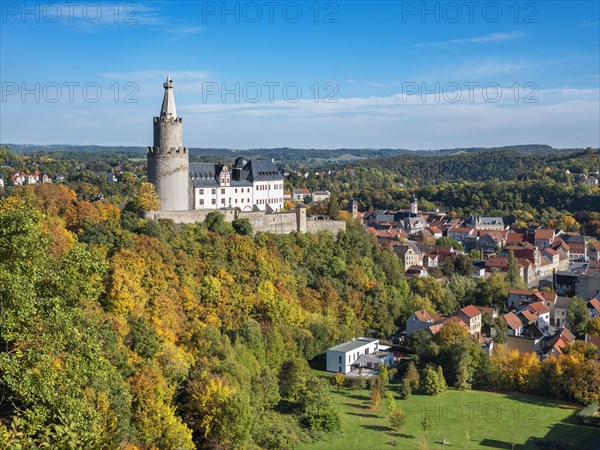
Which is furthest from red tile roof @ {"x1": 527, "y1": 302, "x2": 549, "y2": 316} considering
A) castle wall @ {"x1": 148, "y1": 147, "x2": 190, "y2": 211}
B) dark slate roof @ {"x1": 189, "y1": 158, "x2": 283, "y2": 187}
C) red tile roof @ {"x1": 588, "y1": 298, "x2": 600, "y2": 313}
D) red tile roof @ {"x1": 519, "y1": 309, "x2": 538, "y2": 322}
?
castle wall @ {"x1": 148, "y1": 147, "x2": 190, "y2": 211}

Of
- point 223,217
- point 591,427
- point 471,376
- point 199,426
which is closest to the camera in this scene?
point 199,426

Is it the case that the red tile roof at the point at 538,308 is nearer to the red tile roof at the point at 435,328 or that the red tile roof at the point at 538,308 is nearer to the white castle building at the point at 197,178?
the red tile roof at the point at 435,328

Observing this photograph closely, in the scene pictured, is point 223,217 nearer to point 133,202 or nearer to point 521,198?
point 133,202

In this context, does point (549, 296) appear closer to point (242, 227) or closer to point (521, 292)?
point (521, 292)

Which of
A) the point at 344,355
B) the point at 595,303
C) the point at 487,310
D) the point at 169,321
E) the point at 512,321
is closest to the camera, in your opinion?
the point at 169,321

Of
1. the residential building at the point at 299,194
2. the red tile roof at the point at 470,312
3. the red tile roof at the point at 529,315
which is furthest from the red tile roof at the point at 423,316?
the residential building at the point at 299,194

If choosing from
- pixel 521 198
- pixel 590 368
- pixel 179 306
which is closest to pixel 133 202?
pixel 179 306

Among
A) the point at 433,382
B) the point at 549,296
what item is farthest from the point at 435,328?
the point at 549,296

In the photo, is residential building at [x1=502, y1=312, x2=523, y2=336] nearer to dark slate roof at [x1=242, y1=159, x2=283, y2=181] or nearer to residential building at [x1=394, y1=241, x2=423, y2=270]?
residential building at [x1=394, y1=241, x2=423, y2=270]
